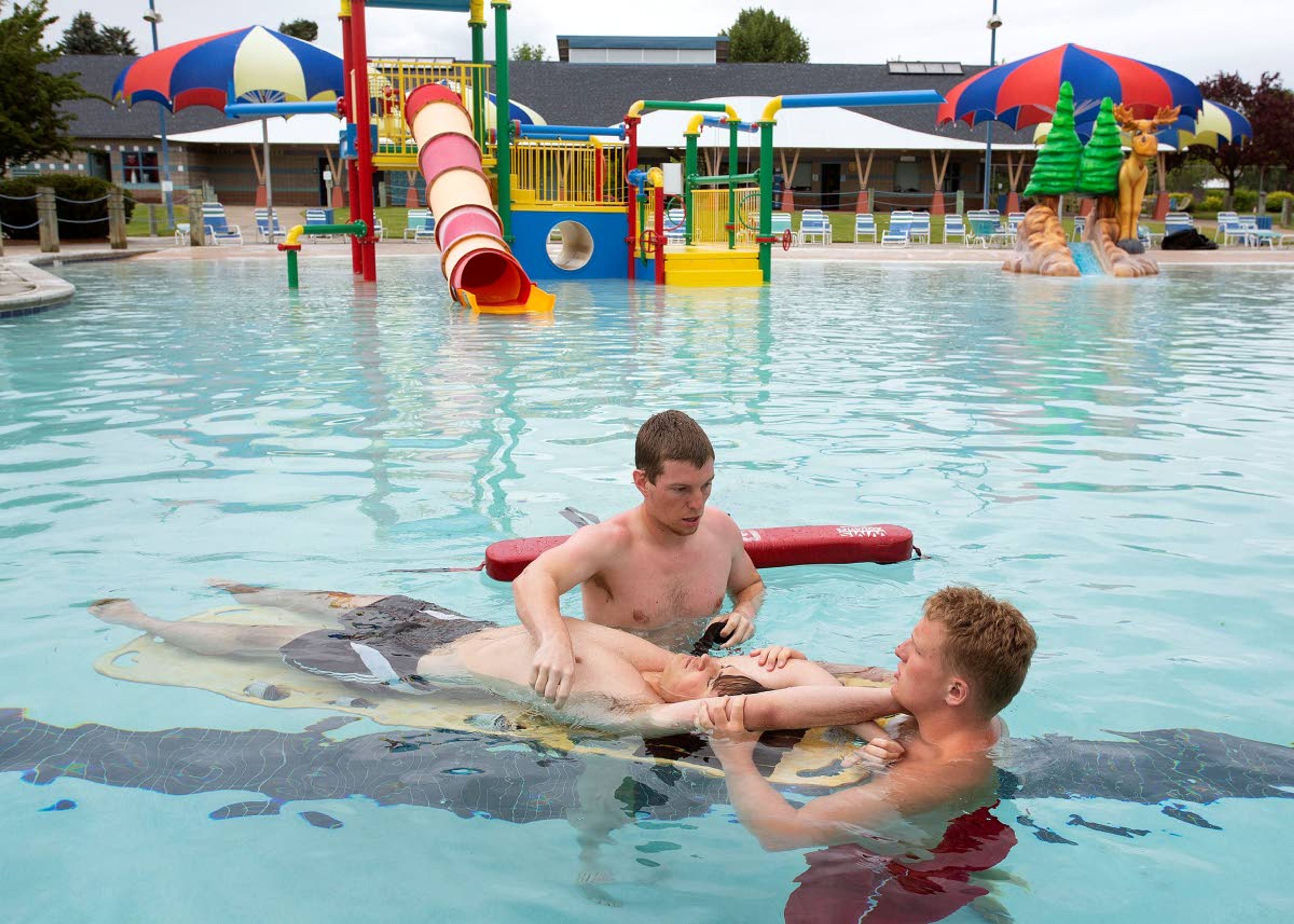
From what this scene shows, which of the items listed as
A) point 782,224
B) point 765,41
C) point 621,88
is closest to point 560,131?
point 782,224

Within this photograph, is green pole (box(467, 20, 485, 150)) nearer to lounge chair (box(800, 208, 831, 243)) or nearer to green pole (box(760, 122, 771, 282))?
green pole (box(760, 122, 771, 282))

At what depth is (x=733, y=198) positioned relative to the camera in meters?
19.0

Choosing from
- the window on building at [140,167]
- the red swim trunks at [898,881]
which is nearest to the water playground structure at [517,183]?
the red swim trunks at [898,881]

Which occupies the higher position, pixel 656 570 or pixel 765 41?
pixel 765 41

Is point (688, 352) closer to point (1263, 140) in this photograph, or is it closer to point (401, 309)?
point (401, 309)

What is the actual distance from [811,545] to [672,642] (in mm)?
964

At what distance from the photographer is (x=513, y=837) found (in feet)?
8.55

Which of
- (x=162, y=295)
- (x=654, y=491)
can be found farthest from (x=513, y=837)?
(x=162, y=295)

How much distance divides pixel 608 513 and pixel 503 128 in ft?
42.3

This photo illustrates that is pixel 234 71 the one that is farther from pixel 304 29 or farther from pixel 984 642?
pixel 304 29

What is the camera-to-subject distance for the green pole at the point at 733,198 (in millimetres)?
18219

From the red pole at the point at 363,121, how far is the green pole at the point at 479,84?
1.58 m

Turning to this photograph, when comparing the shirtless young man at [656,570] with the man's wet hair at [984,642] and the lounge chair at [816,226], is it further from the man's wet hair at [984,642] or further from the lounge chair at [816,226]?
the lounge chair at [816,226]

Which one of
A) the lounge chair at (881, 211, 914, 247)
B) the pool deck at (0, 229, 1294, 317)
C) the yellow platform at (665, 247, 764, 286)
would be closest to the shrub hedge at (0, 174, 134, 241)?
the pool deck at (0, 229, 1294, 317)
